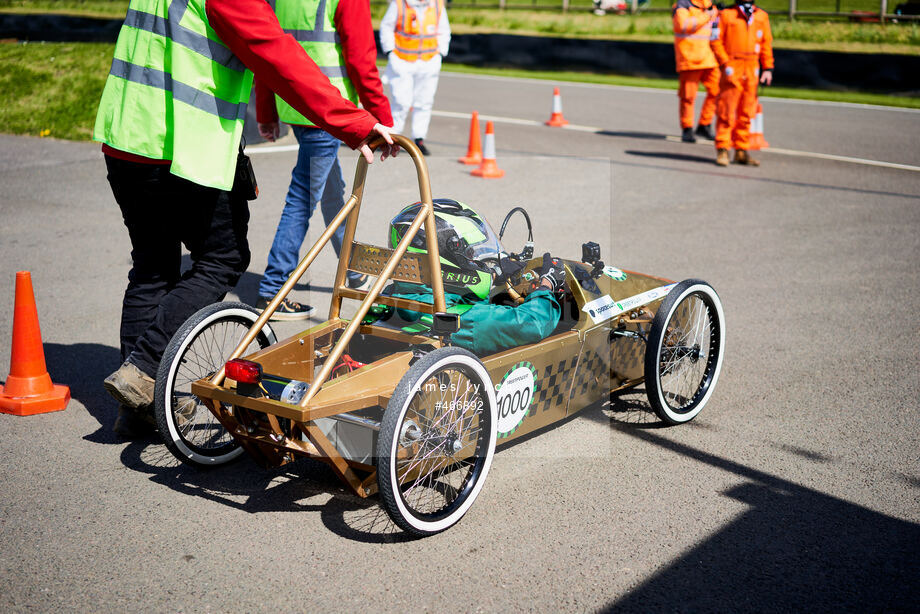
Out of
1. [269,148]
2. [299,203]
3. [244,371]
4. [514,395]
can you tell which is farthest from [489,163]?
[244,371]

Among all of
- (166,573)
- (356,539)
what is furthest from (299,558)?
(166,573)

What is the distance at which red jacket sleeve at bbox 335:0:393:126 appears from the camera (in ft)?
16.8

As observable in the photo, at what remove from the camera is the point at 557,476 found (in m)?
3.82

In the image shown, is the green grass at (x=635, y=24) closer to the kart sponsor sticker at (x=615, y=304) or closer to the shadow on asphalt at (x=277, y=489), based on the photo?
the kart sponsor sticker at (x=615, y=304)

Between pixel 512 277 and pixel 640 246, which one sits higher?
pixel 512 277

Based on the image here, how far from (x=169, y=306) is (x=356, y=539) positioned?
1.28 meters

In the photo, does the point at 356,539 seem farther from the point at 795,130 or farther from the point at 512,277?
the point at 795,130

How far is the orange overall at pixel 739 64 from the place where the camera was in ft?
35.0

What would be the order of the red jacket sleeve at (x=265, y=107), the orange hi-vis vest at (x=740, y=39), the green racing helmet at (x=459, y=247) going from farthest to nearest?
1. the orange hi-vis vest at (x=740, y=39)
2. the red jacket sleeve at (x=265, y=107)
3. the green racing helmet at (x=459, y=247)

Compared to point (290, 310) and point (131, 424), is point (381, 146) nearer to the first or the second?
point (131, 424)

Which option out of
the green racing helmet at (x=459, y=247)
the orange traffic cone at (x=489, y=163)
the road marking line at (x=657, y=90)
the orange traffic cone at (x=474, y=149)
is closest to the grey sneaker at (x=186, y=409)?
the green racing helmet at (x=459, y=247)

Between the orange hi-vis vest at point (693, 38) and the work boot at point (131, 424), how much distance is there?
372 inches

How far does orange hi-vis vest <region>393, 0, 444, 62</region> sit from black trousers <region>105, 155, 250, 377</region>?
6.59 m

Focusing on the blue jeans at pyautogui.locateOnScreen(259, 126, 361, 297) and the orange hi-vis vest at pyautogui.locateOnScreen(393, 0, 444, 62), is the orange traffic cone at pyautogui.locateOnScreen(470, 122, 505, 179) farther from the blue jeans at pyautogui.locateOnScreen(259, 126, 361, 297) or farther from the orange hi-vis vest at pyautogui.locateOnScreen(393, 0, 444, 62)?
the blue jeans at pyautogui.locateOnScreen(259, 126, 361, 297)
